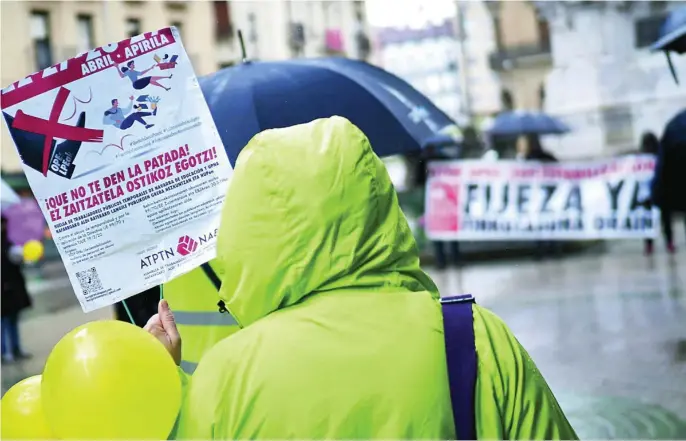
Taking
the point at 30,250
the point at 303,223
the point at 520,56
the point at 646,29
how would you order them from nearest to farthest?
the point at 303,223 → the point at 30,250 → the point at 646,29 → the point at 520,56

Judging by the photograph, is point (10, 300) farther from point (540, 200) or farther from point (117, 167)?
point (117, 167)

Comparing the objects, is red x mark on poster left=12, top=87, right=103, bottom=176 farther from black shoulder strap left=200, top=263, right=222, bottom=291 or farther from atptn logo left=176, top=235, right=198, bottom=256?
black shoulder strap left=200, top=263, right=222, bottom=291

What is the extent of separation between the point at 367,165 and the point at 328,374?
39 cm

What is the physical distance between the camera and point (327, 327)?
1.82 meters

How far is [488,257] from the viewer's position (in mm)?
16578

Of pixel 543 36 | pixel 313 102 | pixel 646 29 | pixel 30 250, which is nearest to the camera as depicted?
pixel 313 102

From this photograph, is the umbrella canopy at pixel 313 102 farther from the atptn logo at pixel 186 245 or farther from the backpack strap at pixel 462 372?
the backpack strap at pixel 462 372

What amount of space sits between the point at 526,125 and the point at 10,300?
12.6 m

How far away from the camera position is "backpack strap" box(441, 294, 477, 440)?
5.99ft

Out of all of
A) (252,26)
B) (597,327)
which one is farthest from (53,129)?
(252,26)

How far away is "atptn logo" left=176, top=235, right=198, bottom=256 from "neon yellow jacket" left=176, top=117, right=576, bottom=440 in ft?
1.87

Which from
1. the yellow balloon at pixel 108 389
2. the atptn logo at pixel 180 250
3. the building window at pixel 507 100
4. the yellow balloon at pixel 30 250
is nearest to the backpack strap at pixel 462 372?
the yellow balloon at pixel 108 389

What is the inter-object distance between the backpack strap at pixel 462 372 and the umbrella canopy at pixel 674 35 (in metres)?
4.51

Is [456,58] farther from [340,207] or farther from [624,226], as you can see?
[340,207]
